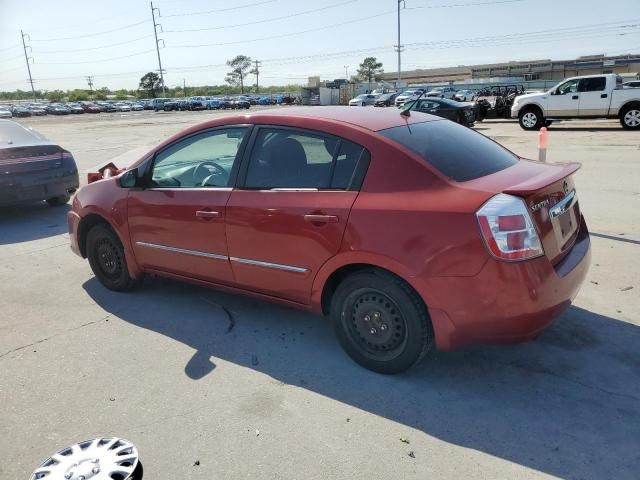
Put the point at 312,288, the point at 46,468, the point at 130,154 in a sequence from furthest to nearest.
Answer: the point at 130,154, the point at 312,288, the point at 46,468

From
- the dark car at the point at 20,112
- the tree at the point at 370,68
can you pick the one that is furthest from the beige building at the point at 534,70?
the dark car at the point at 20,112

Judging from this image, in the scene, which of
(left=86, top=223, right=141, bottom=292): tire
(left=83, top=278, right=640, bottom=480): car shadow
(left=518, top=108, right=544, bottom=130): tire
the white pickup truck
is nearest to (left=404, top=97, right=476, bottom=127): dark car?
the white pickup truck

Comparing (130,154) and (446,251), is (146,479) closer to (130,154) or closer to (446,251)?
(446,251)

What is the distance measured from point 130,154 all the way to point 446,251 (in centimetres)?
1481

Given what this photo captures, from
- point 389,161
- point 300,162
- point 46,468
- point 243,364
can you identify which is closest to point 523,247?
point 389,161

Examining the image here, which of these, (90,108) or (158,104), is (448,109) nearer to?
(158,104)

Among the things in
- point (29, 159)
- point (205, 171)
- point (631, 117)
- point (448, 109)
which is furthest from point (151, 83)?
point (205, 171)

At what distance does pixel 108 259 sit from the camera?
189 inches

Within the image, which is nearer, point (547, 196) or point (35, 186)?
point (547, 196)

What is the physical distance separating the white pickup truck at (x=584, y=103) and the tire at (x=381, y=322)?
18.3 meters

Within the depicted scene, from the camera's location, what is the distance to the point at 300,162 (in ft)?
11.6

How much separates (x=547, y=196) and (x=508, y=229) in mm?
459

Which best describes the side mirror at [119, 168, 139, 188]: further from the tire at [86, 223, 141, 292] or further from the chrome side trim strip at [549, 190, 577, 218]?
the chrome side trim strip at [549, 190, 577, 218]

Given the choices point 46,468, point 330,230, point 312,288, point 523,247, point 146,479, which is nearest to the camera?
point 46,468
